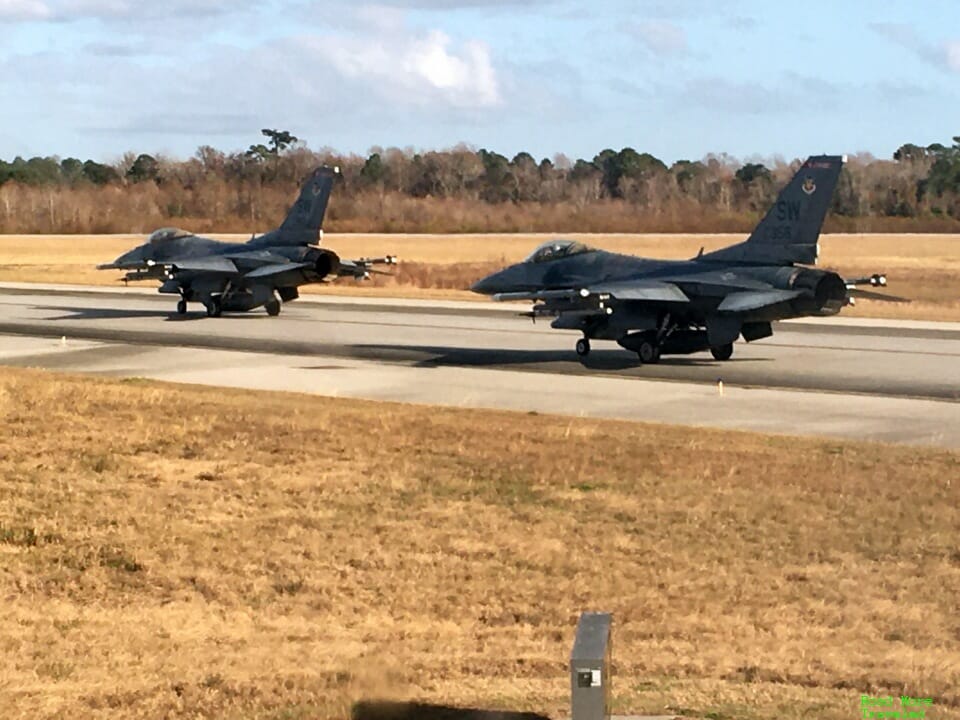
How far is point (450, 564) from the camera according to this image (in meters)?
14.3

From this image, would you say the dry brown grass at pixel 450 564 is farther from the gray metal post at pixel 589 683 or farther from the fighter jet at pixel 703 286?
the fighter jet at pixel 703 286

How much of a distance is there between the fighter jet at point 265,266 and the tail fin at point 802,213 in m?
15.4

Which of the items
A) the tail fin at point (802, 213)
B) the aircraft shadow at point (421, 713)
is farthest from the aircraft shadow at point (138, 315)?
the aircraft shadow at point (421, 713)

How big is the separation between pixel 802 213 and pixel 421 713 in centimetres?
2407

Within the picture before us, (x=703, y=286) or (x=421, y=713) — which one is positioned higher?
(x=703, y=286)

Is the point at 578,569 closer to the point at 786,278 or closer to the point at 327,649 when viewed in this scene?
the point at 327,649

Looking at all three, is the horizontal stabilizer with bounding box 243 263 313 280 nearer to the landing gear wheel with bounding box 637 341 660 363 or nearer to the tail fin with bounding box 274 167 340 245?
the tail fin with bounding box 274 167 340 245

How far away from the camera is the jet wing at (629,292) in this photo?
105 feet

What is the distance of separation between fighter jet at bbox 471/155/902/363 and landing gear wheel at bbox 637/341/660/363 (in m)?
0.02

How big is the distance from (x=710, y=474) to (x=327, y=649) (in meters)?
8.04

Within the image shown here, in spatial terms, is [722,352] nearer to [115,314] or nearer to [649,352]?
[649,352]

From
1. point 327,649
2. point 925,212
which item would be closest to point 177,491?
point 327,649

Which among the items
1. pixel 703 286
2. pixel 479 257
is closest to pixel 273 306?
pixel 703 286

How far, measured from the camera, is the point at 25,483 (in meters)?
17.2
